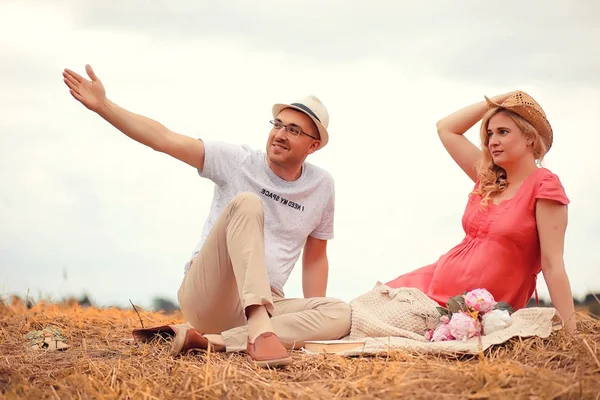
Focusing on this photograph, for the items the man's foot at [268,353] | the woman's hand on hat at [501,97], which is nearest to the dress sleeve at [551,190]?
the woman's hand on hat at [501,97]

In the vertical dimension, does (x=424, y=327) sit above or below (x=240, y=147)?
below

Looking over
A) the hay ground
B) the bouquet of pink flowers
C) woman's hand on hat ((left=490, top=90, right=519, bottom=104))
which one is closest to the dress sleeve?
woman's hand on hat ((left=490, top=90, right=519, bottom=104))

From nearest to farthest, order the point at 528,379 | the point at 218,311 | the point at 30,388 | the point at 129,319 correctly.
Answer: the point at 528,379
the point at 30,388
the point at 218,311
the point at 129,319

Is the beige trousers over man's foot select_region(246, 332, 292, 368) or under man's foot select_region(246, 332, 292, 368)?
over

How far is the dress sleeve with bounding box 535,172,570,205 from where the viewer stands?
200 inches

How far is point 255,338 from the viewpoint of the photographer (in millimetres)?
4359

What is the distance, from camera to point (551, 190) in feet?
16.8

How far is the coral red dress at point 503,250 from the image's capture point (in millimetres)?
5168

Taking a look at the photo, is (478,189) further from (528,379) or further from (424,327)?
(528,379)

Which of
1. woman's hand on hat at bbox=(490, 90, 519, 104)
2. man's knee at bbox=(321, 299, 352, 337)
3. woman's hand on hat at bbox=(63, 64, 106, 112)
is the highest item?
woman's hand on hat at bbox=(490, 90, 519, 104)

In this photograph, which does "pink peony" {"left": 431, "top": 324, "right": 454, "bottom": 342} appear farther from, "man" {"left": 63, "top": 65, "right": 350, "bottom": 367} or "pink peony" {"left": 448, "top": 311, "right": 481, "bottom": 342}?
"man" {"left": 63, "top": 65, "right": 350, "bottom": 367}

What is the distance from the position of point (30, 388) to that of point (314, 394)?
166cm

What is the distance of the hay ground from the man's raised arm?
4.85ft

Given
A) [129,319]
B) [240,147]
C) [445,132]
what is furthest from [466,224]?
[129,319]
